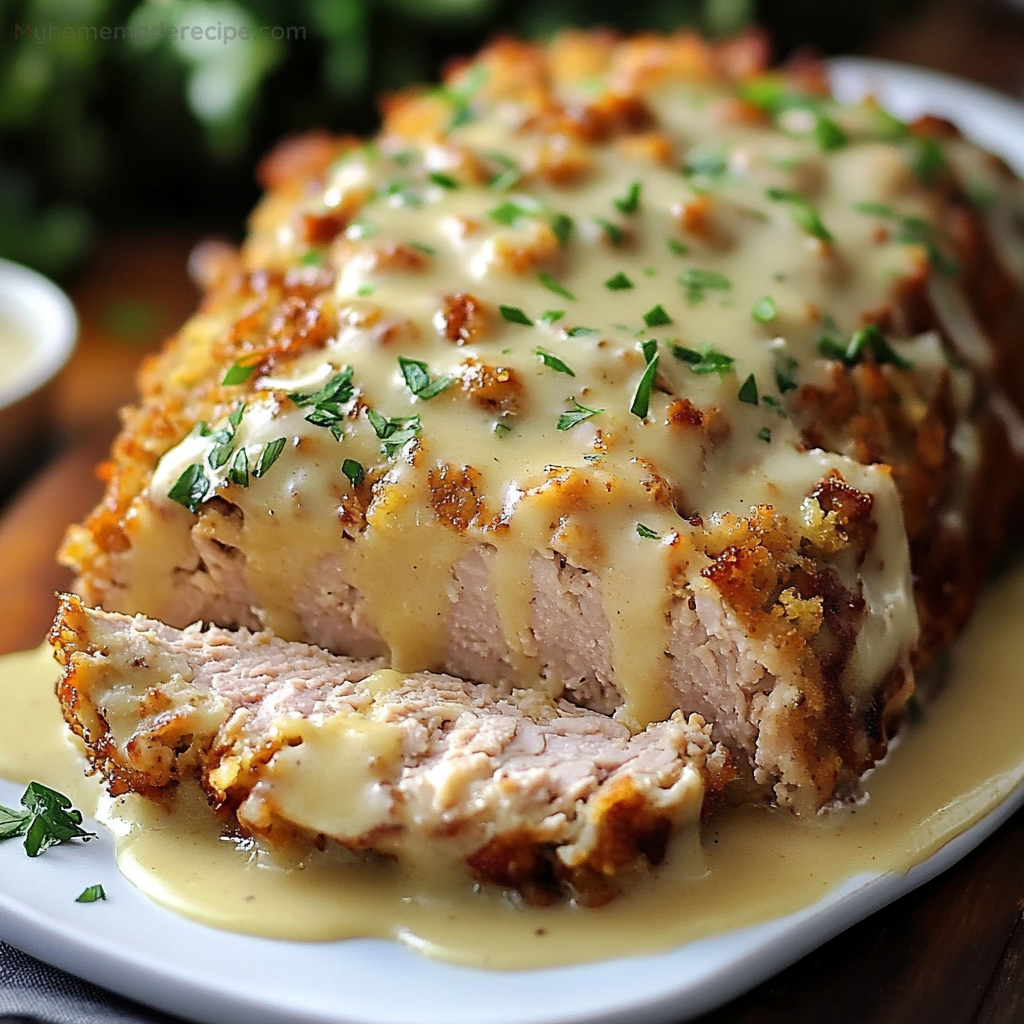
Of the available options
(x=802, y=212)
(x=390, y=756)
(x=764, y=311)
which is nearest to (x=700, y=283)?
(x=764, y=311)

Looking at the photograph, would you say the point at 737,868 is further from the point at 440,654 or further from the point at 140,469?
the point at 140,469

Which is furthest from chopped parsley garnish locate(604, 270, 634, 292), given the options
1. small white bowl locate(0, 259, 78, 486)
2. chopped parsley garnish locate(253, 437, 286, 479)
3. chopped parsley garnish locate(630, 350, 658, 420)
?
small white bowl locate(0, 259, 78, 486)

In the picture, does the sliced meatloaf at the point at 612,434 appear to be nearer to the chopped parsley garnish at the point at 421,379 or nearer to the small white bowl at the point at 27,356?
the chopped parsley garnish at the point at 421,379

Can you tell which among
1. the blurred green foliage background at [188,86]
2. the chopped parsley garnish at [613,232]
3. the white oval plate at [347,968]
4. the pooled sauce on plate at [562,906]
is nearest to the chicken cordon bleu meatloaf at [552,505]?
the chopped parsley garnish at [613,232]

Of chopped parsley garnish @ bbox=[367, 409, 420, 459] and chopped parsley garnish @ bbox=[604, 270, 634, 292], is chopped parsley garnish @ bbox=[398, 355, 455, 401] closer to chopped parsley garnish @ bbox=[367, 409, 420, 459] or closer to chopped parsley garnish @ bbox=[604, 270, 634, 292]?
chopped parsley garnish @ bbox=[367, 409, 420, 459]

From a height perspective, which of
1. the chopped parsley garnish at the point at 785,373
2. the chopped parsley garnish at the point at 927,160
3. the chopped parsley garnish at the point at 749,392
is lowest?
the chopped parsley garnish at the point at 749,392
